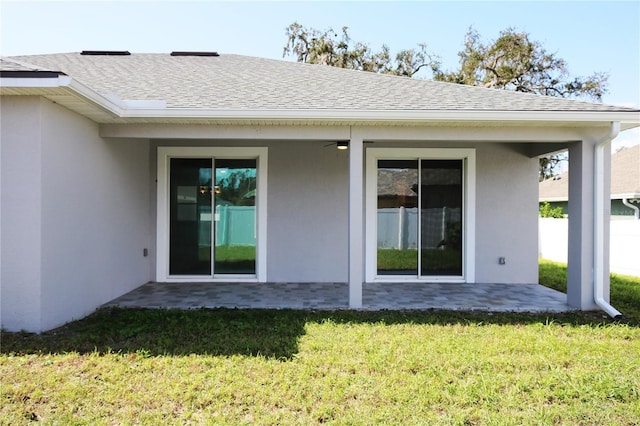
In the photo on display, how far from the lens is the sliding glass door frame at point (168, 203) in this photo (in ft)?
26.8

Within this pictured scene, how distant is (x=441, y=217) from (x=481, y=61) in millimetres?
15652

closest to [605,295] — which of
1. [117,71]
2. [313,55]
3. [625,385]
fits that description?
[625,385]

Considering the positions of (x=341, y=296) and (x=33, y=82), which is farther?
(x=341, y=296)

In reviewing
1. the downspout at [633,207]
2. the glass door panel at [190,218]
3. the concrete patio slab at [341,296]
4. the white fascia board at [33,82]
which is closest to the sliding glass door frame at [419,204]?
the concrete patio slab at [341,296]

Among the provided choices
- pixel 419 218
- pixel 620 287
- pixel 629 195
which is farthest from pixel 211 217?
pixel 629 195

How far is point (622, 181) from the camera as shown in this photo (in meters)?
14.5

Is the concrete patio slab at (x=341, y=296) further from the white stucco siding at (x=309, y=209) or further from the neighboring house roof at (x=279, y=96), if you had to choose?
the neighboring house roof at (x=279, y=96)

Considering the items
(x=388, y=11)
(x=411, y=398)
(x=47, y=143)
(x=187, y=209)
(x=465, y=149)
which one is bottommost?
(x=411, y=398)

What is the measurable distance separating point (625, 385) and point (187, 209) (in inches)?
283

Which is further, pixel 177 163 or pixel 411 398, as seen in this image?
pixel 177 163

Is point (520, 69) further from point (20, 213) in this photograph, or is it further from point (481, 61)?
point (20, 213)

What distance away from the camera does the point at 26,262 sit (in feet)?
15.6

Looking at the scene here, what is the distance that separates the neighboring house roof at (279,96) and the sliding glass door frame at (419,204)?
1.28 metres

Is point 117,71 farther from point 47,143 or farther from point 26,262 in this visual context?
point 26,262
